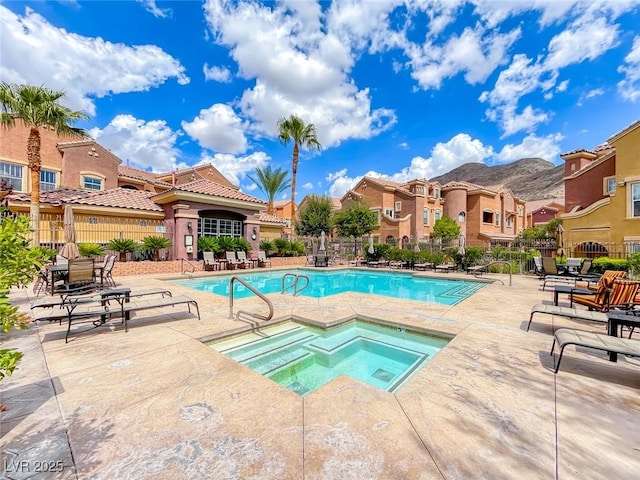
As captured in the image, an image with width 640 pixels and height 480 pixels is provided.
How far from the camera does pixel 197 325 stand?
5.61 meters

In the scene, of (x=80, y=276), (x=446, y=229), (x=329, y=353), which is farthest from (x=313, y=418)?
(x=446, y=229)

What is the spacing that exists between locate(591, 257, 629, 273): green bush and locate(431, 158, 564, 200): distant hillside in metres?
66.5

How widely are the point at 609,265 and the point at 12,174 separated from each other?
36482 millimetres

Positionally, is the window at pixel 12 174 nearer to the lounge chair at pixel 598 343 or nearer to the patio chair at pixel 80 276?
the patio chair at pixel 80 276

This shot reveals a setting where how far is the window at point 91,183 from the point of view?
22.5 m

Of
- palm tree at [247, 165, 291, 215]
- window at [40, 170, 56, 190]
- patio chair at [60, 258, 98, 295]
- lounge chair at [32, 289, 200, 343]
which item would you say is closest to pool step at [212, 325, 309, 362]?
lounge chair at [32, 289, 200, 343]

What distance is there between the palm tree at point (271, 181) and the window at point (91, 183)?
16366 mm

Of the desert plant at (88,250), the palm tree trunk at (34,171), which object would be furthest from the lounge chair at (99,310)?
the palm tree trunk at (34,171)

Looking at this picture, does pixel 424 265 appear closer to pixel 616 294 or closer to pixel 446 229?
pixel 616 294

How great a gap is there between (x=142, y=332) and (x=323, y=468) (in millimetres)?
4685

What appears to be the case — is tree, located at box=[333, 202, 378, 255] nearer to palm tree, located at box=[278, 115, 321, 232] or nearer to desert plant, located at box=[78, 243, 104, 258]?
palm tree, located at box=[278, 115, 321, 232]

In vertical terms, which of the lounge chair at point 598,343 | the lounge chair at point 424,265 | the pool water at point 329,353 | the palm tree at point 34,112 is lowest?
the pool water at point 329,353

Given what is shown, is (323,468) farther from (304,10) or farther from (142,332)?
(304,10)

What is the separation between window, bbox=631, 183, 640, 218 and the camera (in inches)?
592
